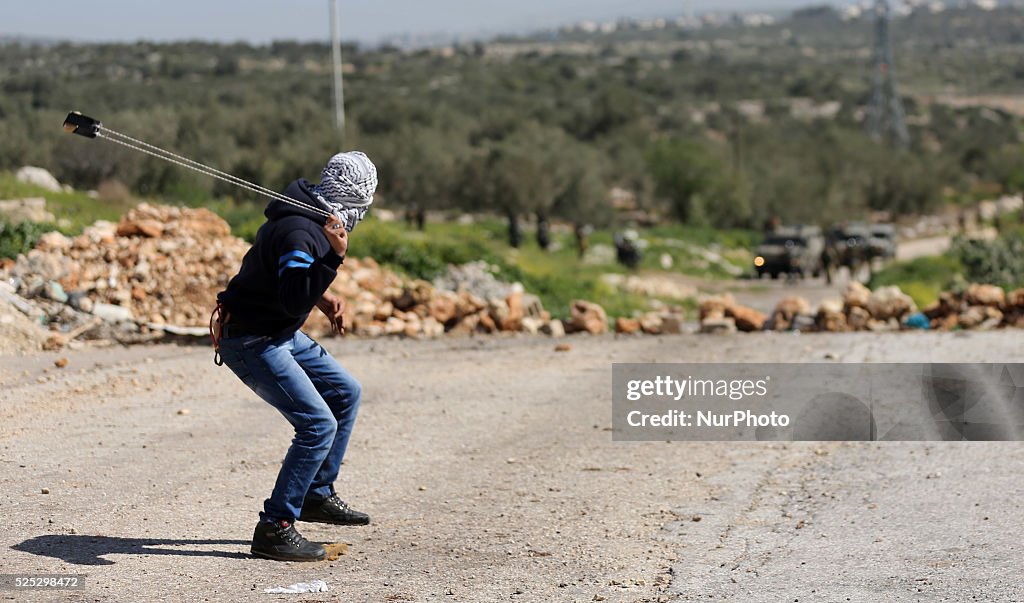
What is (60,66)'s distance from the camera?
57.7 metres

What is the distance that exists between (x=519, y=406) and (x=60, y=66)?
53401 millimetres

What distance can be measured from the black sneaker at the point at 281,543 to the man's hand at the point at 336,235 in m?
1.26

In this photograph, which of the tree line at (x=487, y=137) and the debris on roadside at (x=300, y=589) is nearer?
the debris on roadside at (x=300, y=589)

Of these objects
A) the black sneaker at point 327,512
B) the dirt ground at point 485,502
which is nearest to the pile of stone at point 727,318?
the dirt ground at point 485,502

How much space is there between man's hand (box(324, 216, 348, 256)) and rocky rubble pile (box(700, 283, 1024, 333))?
1013 centimetres

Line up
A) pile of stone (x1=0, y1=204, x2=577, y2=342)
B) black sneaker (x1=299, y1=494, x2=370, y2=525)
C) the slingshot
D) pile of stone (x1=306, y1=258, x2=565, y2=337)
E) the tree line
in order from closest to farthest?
the slingshot
black sneaker (x1=299, y1=494, x2=370, y2=525)
pile of stone (x1=0, y1=204, x2=577, y2=342)
pile of stone (x1=306, y1=258, x2=565, y2=337)
the tree line

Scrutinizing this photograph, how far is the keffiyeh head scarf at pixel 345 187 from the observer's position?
5.28 meters

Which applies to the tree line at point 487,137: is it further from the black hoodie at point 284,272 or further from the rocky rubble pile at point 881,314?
the black hoodie at point 284,272

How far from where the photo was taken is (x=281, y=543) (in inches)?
214

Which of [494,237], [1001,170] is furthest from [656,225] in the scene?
[1001,170]

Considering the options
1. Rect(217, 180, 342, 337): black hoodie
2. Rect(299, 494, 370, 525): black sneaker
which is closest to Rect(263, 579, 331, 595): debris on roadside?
Rect(299, 494, 370, 525): black sneaker

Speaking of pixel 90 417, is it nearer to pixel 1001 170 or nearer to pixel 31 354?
pixel 31 354

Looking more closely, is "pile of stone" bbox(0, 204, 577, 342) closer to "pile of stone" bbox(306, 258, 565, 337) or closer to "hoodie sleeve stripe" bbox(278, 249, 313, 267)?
"pile of stone" bbox(306, 258, 565, 337)

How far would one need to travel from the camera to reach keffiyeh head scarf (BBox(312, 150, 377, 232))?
17.3 ft
